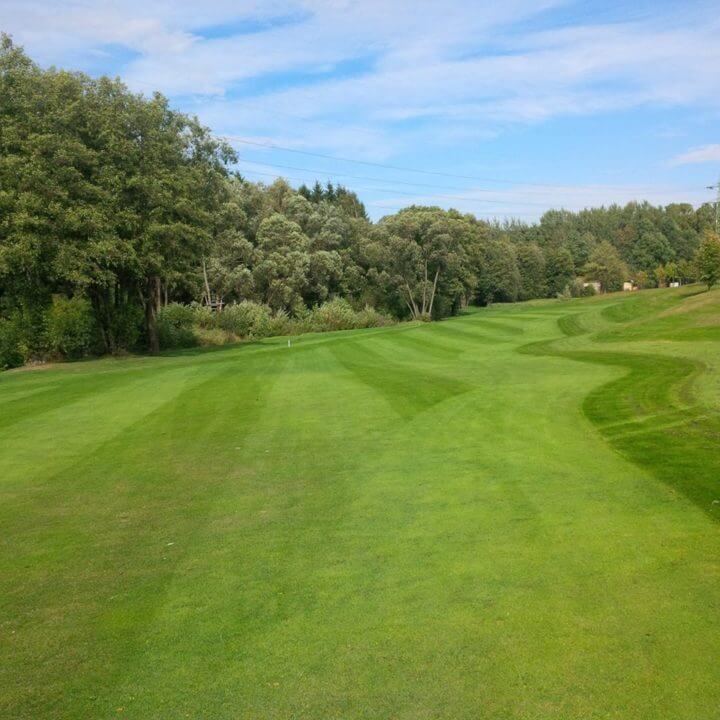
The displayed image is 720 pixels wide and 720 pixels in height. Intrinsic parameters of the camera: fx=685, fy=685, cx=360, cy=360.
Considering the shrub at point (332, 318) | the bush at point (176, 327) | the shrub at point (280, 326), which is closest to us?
the bush at point (176, 327)

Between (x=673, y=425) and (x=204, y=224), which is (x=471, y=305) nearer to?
(x=204, y=224)

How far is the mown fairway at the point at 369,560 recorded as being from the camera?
419 centimetres

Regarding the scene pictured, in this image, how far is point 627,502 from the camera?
7.44 m

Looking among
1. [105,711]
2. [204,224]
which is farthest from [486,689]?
[204,224]

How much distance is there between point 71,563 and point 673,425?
896 centimetres

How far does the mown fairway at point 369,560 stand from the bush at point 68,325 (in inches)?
677

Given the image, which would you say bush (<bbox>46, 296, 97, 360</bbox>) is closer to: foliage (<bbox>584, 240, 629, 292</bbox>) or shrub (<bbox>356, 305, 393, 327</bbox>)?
shrub (<bbox>356, 305, 393, 327</bbox>)

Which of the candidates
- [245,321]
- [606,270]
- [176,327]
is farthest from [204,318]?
[606,270]

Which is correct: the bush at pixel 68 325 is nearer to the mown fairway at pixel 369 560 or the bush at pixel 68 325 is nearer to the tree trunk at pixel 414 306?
the mown fairway at pixel 369 560

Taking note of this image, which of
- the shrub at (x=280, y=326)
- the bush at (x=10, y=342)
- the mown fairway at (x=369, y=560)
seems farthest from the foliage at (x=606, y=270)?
the mown fairway at (x=369, y=560)

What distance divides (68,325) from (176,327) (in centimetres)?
1272

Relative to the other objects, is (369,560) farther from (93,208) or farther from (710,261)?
(710,261)

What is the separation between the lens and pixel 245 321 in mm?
49625

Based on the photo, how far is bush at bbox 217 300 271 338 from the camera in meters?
48.4
